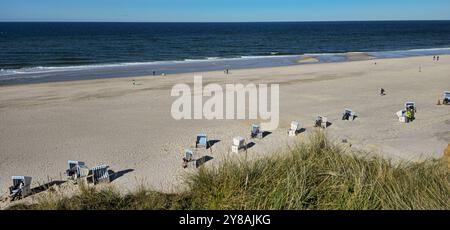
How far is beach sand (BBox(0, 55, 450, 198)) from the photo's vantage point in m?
11.3

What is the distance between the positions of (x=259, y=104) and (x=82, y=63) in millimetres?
25456

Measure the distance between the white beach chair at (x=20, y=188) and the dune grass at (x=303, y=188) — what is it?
4.29 m

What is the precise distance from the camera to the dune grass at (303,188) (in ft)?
14.3

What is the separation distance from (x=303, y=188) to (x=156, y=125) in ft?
36.8

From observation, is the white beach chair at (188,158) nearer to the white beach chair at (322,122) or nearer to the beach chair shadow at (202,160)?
the beach chair shadow at (202,160)

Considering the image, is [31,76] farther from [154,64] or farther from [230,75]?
[230,75]

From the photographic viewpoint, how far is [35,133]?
46.9 feet

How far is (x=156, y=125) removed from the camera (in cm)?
1520

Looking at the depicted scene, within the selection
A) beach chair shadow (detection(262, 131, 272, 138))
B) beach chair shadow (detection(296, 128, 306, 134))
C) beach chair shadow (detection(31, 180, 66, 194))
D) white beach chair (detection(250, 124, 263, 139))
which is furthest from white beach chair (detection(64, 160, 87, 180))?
beach chair shadow (detection(296, 128, 306, 134))

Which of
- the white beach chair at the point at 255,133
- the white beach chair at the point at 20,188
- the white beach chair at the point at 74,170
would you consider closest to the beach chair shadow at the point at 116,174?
the white beach chair at the point at 74,170

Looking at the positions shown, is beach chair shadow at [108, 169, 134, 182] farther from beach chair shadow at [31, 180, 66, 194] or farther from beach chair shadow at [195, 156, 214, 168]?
beach chair shadow at [195, 156, 214, 168]

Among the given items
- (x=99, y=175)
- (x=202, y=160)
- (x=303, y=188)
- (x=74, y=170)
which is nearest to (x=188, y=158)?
(x=202, y=160)
